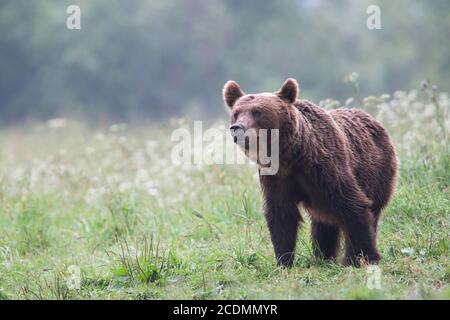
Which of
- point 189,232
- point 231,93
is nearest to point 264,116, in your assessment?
point 231,93

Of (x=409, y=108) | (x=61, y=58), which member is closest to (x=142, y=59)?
(x=61, y=58)

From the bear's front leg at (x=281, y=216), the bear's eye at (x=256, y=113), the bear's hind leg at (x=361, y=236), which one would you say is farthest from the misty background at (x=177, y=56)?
the bear's eye at (x=256, y=113)

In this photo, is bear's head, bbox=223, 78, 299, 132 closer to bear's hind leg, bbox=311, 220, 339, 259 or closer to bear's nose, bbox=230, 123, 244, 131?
bear's nose, bbox=230, 123, 244, 131

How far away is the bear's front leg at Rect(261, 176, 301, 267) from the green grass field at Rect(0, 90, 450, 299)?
0.15 metres

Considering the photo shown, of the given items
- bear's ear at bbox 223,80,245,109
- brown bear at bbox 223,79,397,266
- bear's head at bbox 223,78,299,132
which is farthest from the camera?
bear's ear at bbox 223,80,245,109

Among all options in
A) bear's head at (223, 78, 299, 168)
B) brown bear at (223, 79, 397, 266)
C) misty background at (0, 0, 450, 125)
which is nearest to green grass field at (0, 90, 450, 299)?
brown bear at (223, 79, 397, 266)

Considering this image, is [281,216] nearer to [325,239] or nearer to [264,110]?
[325,239]

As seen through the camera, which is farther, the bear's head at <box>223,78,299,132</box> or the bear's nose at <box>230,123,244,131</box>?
the bear's head at <box>223,78,299,132</box>

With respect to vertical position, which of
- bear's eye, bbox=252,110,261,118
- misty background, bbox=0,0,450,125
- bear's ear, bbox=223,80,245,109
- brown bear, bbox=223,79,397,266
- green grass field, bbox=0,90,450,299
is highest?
misty background, bbox=0,0,450,125

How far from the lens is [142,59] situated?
2977 cm

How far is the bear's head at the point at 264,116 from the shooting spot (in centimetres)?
559

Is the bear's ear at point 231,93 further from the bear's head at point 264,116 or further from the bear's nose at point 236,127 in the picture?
the bear's nose at point 236,127

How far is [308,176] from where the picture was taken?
19.0ft

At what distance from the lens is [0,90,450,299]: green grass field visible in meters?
5.68
